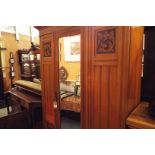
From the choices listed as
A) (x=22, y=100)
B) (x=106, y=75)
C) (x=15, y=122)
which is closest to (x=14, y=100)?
(x=22, y=100)

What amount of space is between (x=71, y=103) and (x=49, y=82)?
34 centimetres

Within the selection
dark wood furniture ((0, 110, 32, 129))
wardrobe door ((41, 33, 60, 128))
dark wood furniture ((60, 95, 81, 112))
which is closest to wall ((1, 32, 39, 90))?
wardrobe door ((41, 33, 60, 128))

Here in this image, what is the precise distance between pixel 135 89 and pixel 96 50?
0.46 meters

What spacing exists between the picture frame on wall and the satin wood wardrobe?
48mm

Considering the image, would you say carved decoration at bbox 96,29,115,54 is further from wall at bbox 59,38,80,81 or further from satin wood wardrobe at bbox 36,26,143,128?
wall at bbox 59,38,80,81

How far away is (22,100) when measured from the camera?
1549 mm

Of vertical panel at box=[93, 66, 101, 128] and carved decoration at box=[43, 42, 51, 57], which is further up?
carved decoration at box=[43, 42, 51, 57]

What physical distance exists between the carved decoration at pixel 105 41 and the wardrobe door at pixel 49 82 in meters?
0.54

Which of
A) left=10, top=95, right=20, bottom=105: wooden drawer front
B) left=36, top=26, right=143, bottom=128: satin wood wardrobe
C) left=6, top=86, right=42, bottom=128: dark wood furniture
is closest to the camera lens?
left=36, top=26, right=143, bottom=128: satin wood wardrobe

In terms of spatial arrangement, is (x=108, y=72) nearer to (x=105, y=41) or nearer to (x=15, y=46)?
(x=105, y=41)

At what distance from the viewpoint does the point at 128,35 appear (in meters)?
0.81

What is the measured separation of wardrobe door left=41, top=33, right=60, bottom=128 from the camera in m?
1.31
